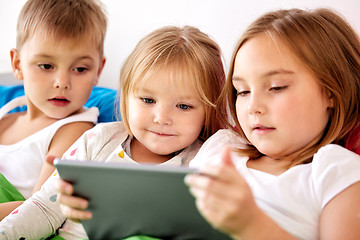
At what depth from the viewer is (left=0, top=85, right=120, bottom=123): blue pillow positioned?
5.99ft

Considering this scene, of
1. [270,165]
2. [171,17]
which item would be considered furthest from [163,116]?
[171,17]

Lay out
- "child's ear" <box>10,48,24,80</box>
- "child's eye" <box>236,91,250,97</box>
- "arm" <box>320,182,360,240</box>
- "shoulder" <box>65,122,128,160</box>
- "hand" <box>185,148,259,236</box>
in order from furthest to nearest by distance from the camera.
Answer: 1. "child's ear" <box>10,48,24,80</box>
2. "shoulder" <box>65,122,128,160</box>
3. "child's eye" <box>236,91,250,97</box>
4. "arm" <box>320,182,360,240</box>
5. "hand" <box>185,148,259,236</box>

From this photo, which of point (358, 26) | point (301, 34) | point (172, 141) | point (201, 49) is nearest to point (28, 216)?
point (172, 141)

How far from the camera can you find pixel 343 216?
92 cm

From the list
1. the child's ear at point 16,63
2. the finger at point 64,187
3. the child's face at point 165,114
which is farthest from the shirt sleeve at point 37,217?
the child's ear at point 16,63

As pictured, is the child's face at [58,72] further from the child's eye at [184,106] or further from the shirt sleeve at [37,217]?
the child's eye at [184,106]

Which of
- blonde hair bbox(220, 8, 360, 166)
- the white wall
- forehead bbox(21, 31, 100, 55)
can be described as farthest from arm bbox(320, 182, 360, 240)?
forehead bbox(21, 31, 100, 55)

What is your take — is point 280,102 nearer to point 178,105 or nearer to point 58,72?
point 178,105

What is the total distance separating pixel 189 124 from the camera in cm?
132

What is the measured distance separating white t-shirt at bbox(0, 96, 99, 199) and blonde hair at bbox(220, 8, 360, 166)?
817 millimetres

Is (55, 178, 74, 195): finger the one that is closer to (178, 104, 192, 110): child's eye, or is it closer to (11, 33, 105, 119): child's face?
(178, 104, 192, 110): child's eye

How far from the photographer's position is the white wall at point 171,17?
1637 mm

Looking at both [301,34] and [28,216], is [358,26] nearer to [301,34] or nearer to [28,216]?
[301,34]

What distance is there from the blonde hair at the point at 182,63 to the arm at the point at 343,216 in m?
0.48
